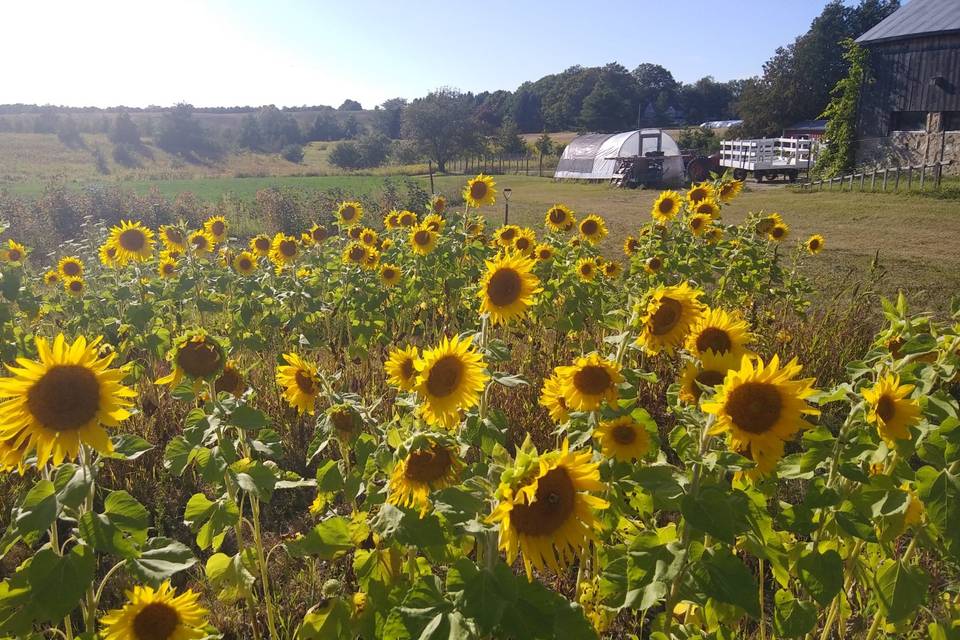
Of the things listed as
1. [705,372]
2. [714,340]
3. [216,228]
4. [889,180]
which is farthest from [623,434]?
[889,180]

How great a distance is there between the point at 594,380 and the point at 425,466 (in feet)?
2.19

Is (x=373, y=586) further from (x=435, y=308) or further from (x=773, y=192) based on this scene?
(x=773, y=192)

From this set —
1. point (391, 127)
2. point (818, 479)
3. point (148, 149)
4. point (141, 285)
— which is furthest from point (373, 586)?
point (391, 127)

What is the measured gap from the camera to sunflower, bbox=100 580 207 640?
70.0 inches

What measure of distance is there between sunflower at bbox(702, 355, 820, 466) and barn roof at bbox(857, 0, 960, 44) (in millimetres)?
29222

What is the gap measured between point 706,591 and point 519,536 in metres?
0.61

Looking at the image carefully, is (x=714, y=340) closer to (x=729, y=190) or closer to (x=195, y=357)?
(x=195, y=357)

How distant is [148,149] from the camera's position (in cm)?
5472

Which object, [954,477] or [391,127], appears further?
[391,127]

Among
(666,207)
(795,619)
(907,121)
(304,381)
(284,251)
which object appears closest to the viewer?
(795,619)

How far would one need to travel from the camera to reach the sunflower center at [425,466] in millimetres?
1765

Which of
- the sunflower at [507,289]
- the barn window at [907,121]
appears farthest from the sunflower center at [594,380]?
the barn window at [907,121]

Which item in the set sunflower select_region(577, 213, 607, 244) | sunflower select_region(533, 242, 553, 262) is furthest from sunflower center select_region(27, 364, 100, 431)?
sunflower select_region(577, 213, 607, 244)

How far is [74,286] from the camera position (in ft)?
17.6
